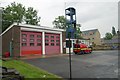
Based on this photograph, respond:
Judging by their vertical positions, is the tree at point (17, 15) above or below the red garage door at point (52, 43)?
above

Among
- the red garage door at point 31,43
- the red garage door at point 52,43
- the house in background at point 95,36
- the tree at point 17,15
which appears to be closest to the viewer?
the red garage door at point 31,43

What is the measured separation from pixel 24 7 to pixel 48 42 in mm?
20998

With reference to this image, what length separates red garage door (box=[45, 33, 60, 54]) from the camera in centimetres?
2670

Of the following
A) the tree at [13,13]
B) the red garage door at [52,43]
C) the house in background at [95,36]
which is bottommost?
the red garage door at [52,43]

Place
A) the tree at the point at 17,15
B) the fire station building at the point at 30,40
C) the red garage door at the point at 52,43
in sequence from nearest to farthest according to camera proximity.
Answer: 1. the fire station building at the point at 30,40
2. the red garage door at the point at 52,43
3. the tree at the point at 17,15

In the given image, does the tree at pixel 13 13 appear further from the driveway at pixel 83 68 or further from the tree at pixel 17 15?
the driveway at pixel 83 68

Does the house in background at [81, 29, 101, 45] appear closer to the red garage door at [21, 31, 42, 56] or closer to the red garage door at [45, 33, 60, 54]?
the red garage door at [45, 33, 60, 54]

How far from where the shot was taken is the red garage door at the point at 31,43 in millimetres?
23102

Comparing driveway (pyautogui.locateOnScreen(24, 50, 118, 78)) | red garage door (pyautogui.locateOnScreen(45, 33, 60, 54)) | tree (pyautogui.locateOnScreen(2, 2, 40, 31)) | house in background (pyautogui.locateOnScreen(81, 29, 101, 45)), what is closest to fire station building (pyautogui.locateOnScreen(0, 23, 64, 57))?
red garage door (pyautogui.locateOnScreen(45, 33, 60, 54))

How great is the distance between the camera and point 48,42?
2692cm

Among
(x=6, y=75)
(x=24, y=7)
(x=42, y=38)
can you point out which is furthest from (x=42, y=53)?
(x=24, y=7)

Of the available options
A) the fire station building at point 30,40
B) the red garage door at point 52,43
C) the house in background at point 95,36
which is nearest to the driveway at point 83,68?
the fire station building at point 30,40

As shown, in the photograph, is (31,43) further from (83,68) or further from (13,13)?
(13,13)

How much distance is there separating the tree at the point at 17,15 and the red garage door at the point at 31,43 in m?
15.7
